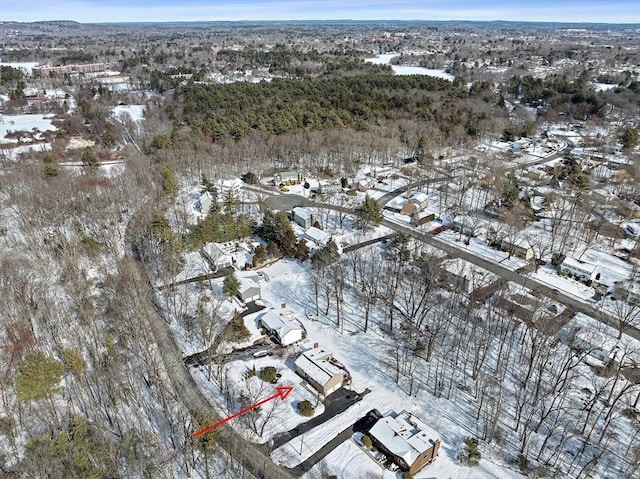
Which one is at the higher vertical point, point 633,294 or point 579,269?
point 579,269

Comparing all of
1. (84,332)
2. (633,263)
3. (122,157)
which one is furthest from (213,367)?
(122,157)

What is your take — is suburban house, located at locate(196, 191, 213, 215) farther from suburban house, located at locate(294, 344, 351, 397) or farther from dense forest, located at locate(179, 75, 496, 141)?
suburban house, located at locate(294, 344, 351, 397)

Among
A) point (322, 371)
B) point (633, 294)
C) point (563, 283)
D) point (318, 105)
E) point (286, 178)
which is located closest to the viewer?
point (322, 371)

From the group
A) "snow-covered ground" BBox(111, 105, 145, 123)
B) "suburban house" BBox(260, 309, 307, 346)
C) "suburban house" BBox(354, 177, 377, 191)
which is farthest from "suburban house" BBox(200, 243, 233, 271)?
"snow-covered ground" BBox(111, 105, 145, 123)

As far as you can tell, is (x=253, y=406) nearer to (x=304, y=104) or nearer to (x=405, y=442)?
(x=405, y=442)

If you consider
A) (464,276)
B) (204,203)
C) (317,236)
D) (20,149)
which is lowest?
(464,276)

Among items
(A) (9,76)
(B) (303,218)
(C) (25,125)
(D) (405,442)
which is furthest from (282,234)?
(A) (9,76)
